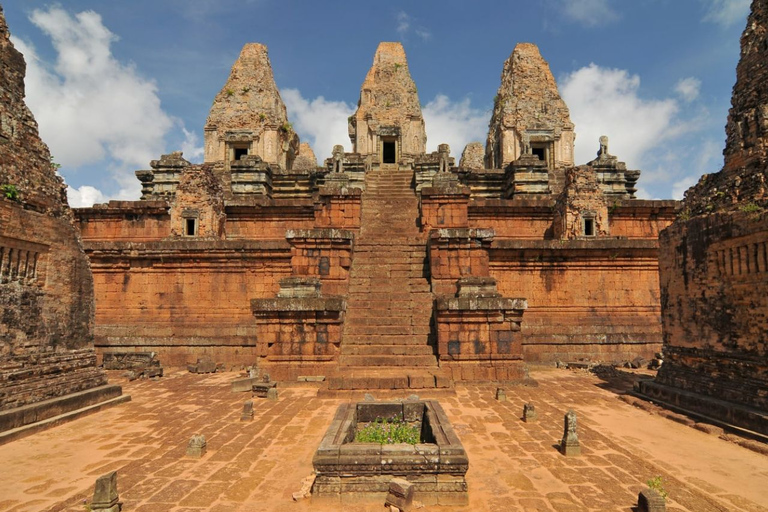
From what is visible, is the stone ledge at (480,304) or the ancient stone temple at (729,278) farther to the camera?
the stone ledge at (480,304)

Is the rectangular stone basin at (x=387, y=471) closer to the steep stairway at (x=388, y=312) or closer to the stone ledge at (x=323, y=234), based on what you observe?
the steep stairway at (x=388, y=312)

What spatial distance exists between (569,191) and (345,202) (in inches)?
290

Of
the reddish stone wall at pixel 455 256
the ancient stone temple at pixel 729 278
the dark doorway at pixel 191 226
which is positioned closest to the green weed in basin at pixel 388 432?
the ancient stone temple at pixel 729 278

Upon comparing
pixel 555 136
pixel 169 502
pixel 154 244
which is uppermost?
pixel 555 136

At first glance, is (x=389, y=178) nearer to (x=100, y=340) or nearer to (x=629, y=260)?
(x=629, y=260)

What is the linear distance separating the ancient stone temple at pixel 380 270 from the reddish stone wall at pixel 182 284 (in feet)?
0.12

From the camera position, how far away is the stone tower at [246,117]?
71.3 ft

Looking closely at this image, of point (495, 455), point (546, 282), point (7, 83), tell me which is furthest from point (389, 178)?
point (495, 455)

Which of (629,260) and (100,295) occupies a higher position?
(629,260)

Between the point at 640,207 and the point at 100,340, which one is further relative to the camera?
the point at 640,207

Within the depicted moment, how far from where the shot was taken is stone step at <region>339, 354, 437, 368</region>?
7.97 metres

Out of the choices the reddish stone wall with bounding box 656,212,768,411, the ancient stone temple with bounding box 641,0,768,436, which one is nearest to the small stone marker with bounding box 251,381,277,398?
the ancient stone temple with bounding box 641,0,768,436


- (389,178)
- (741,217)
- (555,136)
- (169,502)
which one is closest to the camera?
(169,502)

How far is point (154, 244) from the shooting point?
36.7 feet
